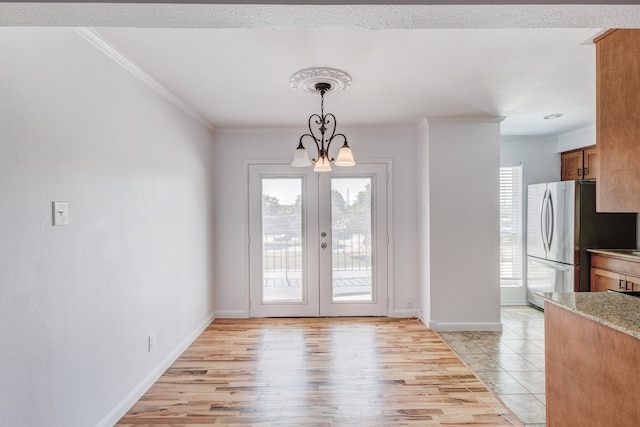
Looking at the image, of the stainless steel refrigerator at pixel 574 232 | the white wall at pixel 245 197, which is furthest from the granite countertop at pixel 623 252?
the white wall at pixel 245 197

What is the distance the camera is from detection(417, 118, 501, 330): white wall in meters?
3.93

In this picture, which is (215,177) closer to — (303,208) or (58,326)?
(303,208)

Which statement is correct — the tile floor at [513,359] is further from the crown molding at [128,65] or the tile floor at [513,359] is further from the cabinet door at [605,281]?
the crown molding at [128,65]

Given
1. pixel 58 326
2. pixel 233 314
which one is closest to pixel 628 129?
pixel 58 326

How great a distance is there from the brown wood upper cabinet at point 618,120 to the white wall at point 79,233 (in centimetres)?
290

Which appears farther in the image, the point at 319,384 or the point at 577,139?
the point at 577,139

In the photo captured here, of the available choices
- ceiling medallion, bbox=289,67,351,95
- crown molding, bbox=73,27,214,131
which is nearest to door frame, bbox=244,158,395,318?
crown molding, bbox=73,27,214,131

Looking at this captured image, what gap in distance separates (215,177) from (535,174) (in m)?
4.47

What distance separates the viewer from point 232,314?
445 cm

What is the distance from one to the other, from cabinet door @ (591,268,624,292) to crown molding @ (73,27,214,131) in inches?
186

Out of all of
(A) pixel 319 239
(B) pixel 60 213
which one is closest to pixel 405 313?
(A) pixel 319 239

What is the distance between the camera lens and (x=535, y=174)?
4.92 metres

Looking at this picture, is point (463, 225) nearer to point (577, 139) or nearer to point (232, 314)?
point (577, 139)

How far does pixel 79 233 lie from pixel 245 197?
8.35ft
